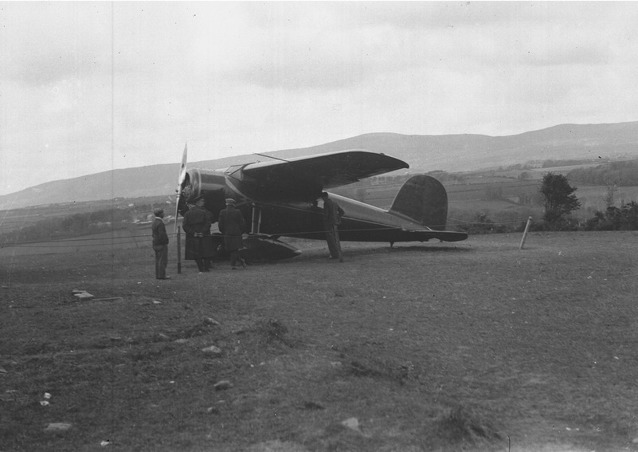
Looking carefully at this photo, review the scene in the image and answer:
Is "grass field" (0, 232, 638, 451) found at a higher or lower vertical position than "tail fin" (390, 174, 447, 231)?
lower

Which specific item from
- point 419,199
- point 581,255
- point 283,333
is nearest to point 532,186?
point 419,199

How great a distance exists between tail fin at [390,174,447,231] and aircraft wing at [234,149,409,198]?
324 cm

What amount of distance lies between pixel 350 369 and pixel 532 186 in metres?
37.1

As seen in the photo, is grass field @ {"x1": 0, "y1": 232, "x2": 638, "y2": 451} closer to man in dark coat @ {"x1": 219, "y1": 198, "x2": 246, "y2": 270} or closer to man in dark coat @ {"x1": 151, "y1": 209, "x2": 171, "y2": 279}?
man in dark coat @ {"x1": 151, "y1": 209, "x2": 171, "y2": 279}

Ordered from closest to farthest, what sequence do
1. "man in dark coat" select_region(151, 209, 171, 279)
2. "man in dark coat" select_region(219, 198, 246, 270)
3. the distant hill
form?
"man in dark coat" select_region(151, 209, 171, 279) < "man in dark coat" select_region(219, 198, 246, 270) < the distant hill

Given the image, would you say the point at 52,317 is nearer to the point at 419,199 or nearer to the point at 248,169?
the point at 248,169

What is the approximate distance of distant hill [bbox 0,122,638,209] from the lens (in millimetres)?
97394

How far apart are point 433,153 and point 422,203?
355ft

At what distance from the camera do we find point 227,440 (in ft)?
15.8

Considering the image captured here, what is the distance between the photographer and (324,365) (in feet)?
21.5

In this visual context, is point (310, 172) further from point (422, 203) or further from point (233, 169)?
point (422, 203)

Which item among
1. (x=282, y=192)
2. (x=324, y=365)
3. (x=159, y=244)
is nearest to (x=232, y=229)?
(x=159, y=244)

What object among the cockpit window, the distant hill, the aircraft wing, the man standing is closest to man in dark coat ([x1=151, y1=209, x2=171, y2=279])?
the aircraft wing

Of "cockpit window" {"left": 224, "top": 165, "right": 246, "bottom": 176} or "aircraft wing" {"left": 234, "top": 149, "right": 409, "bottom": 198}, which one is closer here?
"aircraft wing" {"left": 234, "top": 149, "right": 409, "bottom": 198}
